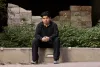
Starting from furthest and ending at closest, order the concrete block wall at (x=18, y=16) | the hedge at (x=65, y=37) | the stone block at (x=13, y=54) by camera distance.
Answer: the concrete block wall at (x=18, y=16) < the hedge at (x=65, y=37) < the stone block at (x=13, y=54)

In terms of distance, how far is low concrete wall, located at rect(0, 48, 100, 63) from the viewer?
30.3ft

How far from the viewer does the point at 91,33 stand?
9969mm

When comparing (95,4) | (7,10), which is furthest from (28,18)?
(95,4)

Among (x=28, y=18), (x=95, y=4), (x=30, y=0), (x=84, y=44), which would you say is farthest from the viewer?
(x=30, y=0)

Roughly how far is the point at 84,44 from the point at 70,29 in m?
0.77

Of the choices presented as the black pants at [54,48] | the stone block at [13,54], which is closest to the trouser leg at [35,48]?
the black pants at [54,48]

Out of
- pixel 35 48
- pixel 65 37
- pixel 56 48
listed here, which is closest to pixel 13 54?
pixel 35 48

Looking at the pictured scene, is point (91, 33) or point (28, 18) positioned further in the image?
point (28, 18)

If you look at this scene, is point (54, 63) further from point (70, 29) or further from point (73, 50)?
point (70, 29)

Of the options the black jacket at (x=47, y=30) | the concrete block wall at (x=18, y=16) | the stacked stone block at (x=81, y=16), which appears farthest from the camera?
the stacked stone block at (x=81, y=16)

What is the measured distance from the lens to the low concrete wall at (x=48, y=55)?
30.3 ft

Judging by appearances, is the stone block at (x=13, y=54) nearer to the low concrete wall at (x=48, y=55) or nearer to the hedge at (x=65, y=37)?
the low concrete wall at (x=48, y=55)

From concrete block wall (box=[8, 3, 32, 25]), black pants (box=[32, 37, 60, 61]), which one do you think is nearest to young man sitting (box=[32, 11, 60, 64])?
black pants (box=[32, 37, 60, 61])

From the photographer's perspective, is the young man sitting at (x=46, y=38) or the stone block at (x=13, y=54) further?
the stone block at (x=13, y=54)
